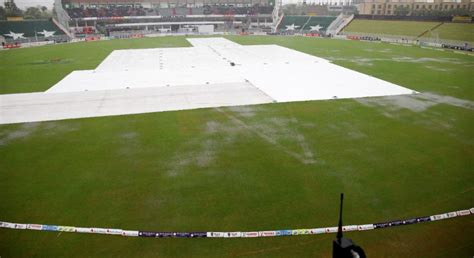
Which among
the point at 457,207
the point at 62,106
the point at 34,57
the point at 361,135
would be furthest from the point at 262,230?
the point at 34,57

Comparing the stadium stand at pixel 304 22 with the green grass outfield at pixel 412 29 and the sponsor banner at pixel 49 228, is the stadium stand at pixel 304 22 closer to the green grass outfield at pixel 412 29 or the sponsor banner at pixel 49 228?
the green grass outfield at pixel 412 29

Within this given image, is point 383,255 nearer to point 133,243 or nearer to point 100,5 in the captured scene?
point 133,243

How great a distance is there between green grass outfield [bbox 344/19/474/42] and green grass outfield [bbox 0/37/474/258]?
47.2m

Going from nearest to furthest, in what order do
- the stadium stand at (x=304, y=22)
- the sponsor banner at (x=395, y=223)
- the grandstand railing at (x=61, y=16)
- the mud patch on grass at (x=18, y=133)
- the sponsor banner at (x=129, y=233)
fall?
the sponsor banner at (x=129, y=233) < the sponsor banner at (x=395, y=223) < the mud patch on grass at (x=18, y=133) < the grandstand railing at (x=61, y=16) < the stadium stand at (x=304, y=22)

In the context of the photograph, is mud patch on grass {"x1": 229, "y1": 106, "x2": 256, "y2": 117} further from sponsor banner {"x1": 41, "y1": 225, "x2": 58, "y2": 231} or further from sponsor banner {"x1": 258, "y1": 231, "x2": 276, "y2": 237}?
sponsor banner {"x1": 41, "y1": 225, "x2": 58, "y2": 231}

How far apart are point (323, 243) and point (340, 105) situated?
52.3ft

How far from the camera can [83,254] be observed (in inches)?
379

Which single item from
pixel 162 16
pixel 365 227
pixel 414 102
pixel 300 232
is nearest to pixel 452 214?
pixel 365 227

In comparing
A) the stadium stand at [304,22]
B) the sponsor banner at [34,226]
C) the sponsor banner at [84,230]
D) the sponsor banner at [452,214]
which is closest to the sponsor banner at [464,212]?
the sponsor banner at [452,214]

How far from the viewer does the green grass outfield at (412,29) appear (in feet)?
205

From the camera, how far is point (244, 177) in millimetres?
14219

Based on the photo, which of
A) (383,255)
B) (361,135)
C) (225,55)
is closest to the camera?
(383,255)

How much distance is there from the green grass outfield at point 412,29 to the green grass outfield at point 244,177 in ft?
155

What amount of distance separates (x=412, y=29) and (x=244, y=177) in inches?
2879
